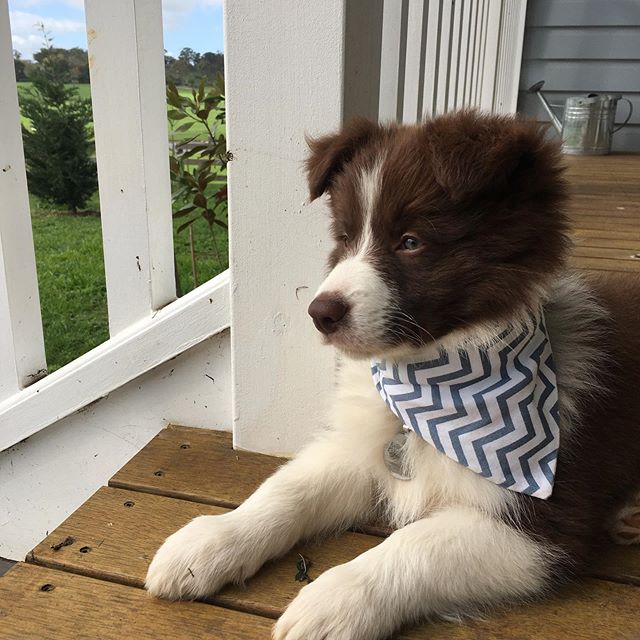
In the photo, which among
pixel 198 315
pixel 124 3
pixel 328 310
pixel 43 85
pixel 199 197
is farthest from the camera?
pixel 43 85

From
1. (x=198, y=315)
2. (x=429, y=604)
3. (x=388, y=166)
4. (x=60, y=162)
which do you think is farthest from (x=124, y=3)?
(x=60, y=162)

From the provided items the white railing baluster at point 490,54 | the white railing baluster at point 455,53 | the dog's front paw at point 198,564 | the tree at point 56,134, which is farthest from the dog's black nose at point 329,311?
the tree at point 56,134

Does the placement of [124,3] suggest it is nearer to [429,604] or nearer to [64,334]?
[429,604]

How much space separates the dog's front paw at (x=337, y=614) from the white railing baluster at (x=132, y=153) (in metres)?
1.44

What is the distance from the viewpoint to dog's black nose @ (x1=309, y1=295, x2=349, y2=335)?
5.15 ft

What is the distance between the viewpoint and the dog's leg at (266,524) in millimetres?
1688

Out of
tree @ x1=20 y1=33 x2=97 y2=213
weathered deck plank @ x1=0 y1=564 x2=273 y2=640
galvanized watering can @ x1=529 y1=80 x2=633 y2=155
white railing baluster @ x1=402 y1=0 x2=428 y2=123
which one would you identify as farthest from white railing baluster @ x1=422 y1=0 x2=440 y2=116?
tree @ x1=20 y1=33 x2=97 y2=213

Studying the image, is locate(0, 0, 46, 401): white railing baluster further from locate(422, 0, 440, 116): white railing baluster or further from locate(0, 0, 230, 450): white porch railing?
locate(422, 0, 440, 116): white railing baluster

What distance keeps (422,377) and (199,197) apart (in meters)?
2.99

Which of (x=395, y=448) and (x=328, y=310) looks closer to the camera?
(x=328, y=310)

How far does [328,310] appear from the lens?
1567mm

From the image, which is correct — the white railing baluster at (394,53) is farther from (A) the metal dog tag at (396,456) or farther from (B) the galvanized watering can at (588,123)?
(B) the galvanized watering can at (588,123)

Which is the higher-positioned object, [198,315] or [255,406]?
[198,315]

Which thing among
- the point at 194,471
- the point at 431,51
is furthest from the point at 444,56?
the point at 194,471
